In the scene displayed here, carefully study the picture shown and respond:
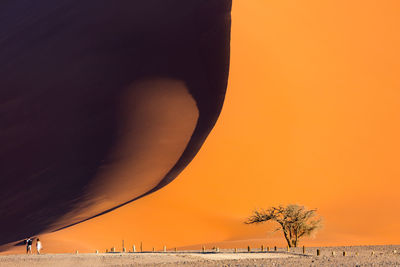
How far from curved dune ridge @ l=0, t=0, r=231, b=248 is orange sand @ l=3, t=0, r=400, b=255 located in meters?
3.12

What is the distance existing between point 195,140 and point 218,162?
364cm

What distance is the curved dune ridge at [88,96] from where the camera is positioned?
4519 cm

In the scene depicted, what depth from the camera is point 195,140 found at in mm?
52562

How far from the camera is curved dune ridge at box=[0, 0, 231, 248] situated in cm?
4519

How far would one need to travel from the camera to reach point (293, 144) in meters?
58.3

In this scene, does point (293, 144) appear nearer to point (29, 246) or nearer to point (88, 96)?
point (88, 96)

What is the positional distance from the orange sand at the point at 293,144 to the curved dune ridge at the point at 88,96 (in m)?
3.12

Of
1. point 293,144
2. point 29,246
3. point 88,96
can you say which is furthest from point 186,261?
point 293,144

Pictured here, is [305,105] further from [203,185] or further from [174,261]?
[174,261]

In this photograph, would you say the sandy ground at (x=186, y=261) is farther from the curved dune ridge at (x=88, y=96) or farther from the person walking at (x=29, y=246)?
the curved dune ridge at (x=88, y=96)

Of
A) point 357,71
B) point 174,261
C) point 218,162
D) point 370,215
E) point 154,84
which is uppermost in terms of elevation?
point 357,71

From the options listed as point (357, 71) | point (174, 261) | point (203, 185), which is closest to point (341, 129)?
point (357, 71)

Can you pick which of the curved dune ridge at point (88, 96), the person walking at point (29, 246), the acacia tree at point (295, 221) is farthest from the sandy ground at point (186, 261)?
the curved dune ridge at point (88, 96)

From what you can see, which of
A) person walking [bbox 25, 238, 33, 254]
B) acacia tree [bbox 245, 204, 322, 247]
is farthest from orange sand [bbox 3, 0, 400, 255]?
person walking [bbox 25, 238, 33, 254]
